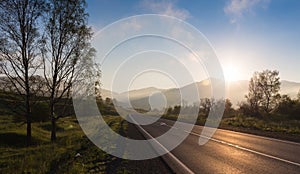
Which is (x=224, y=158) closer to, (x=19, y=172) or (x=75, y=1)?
(x=19, y=172)

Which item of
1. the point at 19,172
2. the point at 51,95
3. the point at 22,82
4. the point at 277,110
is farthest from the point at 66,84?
the point at 277,110

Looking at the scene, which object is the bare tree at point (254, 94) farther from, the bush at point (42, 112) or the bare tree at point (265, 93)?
the bush at point (42, 112)

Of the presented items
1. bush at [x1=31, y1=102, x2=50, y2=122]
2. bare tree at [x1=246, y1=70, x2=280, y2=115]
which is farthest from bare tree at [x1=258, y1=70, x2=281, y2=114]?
bush at [x1=31, y1=102, x2=50, y2=122]

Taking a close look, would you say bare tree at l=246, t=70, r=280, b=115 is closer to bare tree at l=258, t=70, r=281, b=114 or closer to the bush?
bare tree at l=258, t=70, r=281, b=114

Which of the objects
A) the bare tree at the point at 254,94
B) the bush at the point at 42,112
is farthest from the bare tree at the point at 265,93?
the bush at the point at 42,112

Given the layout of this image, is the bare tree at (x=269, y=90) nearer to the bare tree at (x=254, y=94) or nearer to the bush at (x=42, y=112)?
the bare tree at (x=254, y=94)

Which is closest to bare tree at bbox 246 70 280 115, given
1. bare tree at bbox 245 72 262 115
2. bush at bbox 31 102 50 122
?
bare tree at bbox 245 72 262 115

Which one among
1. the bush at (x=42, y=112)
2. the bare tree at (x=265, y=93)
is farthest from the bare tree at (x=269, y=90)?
the bush at (x=42, y=112)

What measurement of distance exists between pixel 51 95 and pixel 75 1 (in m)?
8.39

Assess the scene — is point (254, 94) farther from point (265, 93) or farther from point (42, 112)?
point (42, 112)

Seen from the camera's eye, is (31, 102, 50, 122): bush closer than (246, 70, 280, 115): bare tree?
Yes

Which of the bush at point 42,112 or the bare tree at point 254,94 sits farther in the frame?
the bare tree at point 254,94

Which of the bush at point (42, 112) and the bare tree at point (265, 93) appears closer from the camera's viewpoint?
the bush at point (42, 112)

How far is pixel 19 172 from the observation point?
9648mm
